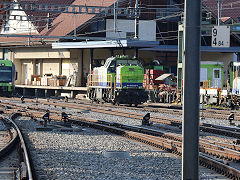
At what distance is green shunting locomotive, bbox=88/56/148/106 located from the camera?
90.7ft

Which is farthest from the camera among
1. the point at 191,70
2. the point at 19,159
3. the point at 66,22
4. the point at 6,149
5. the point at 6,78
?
the point at 66,22

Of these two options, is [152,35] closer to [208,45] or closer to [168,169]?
[208,45]

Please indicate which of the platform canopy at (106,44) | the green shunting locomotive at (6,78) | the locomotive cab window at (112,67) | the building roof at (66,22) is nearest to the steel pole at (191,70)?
the locomotive cab window at (112,67)

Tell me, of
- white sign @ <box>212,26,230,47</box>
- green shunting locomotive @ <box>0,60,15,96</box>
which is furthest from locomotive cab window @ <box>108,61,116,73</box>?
green shunting locomotive @ <box>0,60,15,96</box>

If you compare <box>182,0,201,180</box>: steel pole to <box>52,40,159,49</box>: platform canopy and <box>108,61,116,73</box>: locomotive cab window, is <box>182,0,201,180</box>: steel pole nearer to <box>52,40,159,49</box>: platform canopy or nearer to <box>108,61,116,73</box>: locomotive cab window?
<box>108,61,116,73</box>: locomotive cab window

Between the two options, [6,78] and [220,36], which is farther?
[6,78]

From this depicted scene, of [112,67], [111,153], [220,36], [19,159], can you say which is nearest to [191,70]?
[111,153]

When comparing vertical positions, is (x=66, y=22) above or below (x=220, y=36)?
above

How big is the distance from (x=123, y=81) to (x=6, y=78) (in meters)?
16.7

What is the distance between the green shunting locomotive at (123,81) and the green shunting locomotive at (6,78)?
14.6 m

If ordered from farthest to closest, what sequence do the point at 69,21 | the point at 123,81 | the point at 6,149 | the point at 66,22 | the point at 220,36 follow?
the point at 66,22 → the point at 69,21 → the point at 123,81 → the point at 220,36 → the point at 6,149

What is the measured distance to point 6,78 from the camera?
41156mm

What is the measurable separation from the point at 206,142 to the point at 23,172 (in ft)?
19.0

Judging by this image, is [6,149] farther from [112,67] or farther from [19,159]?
[112,67]
